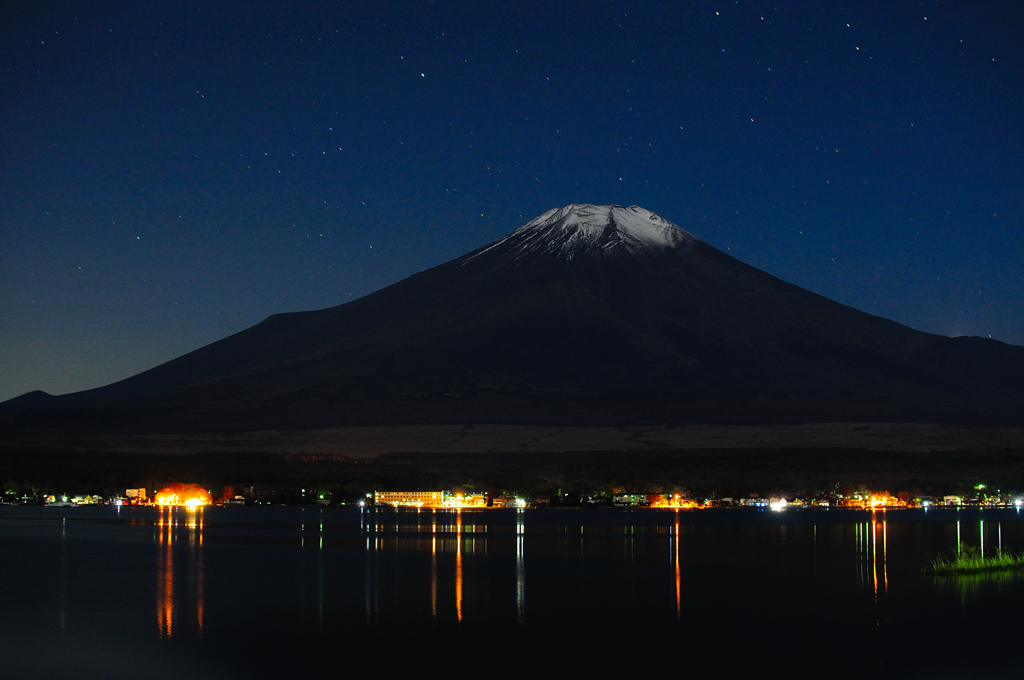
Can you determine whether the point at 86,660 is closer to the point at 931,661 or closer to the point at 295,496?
the point at 931,661

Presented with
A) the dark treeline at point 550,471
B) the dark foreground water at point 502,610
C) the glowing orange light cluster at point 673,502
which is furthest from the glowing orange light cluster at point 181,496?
A: the dark foreground water at point 502,610

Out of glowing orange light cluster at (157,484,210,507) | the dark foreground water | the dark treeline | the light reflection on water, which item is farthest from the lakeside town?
the dark foreground water

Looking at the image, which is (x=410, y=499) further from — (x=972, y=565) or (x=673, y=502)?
(x=972, y=565)

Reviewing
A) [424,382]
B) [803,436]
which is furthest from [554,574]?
[424,382]

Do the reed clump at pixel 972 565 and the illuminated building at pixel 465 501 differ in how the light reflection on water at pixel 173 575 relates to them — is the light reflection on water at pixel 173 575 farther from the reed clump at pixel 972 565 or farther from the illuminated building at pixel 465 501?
the illuminated building at pixel 465 501

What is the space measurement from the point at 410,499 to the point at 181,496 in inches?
974

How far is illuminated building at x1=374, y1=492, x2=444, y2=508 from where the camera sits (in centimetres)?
12738

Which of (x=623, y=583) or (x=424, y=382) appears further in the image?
(x=424, y=382)

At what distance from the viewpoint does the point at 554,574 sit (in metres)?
39.7

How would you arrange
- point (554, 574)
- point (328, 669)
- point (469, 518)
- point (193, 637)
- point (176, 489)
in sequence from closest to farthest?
point (328, 669)
point (193, 637)
point (554, 574)
point (469, 518)
point (176, 489)

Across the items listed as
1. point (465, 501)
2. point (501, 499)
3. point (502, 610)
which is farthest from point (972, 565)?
point (501, 499)

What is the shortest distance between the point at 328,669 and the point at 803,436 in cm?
14248

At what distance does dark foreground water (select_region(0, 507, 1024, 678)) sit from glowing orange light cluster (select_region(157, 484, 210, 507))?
243ft

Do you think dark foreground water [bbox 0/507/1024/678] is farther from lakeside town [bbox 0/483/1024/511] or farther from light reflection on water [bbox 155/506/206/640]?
lakeside town [bbox 0/483/1024/511]
